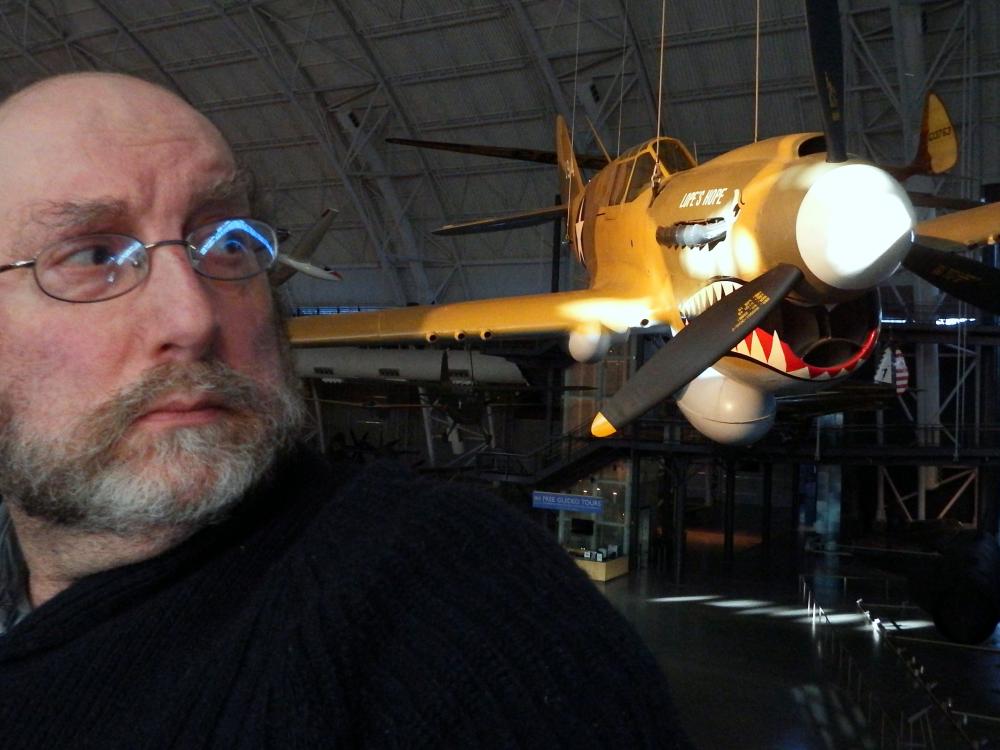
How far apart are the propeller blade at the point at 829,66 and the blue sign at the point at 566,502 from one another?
1005 cm

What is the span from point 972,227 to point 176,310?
872 centimetres

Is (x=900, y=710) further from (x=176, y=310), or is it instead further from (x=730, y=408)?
(x=176, y=310)

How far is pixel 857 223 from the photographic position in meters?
5.48

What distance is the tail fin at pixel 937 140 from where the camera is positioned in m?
7.76

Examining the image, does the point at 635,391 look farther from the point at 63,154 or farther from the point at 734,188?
the point at 63,154

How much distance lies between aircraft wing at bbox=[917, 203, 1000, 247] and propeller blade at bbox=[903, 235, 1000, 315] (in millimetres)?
1003

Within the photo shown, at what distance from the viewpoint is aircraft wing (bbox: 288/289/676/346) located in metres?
8.36

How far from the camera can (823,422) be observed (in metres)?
18.5

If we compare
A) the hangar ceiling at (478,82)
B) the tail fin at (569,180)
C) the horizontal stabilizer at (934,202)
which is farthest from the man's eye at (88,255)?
the hangar ceiling at (478,82)

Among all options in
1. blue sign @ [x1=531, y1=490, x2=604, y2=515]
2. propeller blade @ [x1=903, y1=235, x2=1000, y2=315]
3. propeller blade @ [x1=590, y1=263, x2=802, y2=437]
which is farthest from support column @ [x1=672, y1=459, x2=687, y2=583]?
propeller blade @ [x1=590, y1=263, x2=802, y2=437]

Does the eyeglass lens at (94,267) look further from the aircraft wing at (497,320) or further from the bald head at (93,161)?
the aircraft wing at (497,320)

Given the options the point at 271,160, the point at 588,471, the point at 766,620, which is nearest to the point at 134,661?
the point at 766,620

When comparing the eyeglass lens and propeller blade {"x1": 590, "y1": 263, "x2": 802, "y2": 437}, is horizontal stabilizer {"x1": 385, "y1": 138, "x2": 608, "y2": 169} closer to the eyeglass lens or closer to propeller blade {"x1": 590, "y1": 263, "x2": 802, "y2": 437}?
propeller blade {"x1": 590, "y1": 263, "x2": 802, "y2": 437}

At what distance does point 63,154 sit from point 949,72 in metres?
20.0
